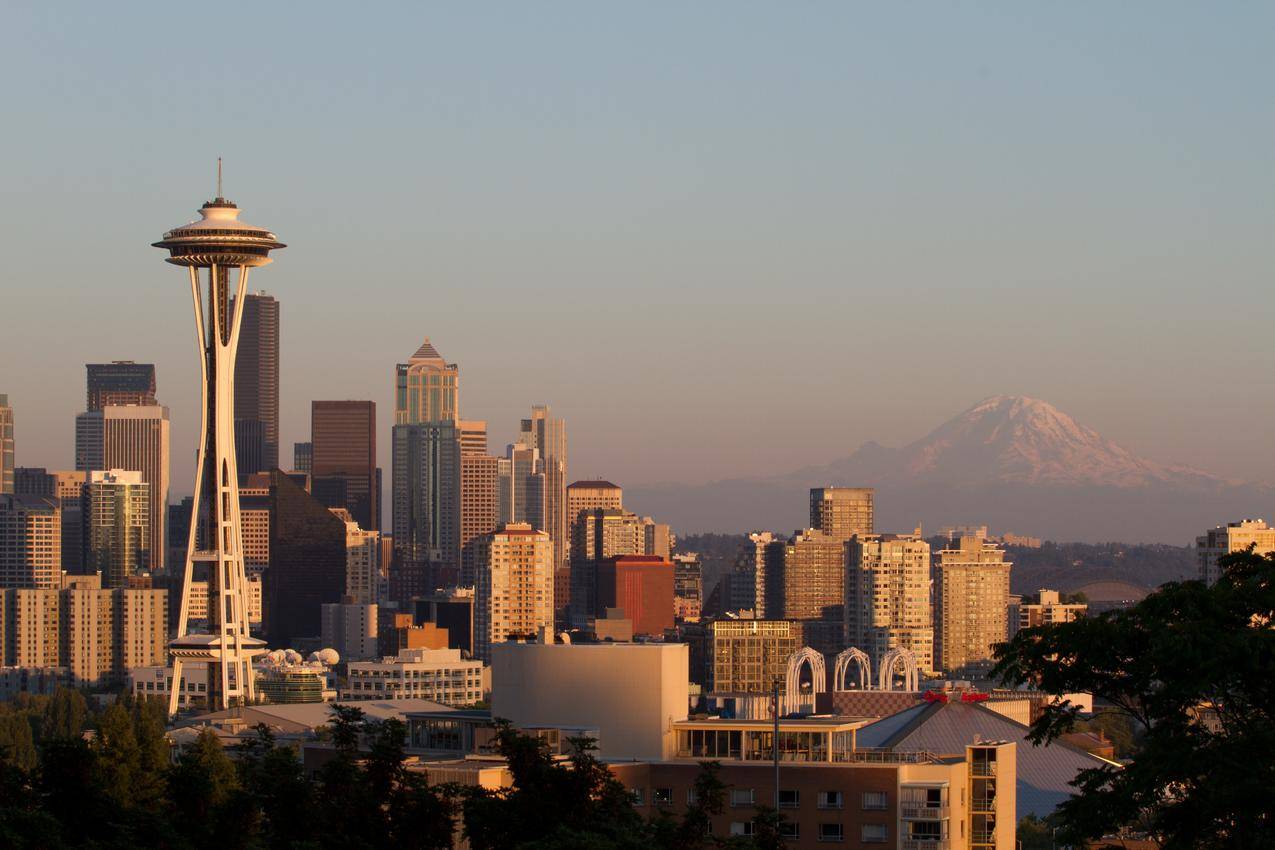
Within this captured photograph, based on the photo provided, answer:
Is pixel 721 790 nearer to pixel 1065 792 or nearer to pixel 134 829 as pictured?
pixel 134 829

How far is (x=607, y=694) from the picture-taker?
238ft

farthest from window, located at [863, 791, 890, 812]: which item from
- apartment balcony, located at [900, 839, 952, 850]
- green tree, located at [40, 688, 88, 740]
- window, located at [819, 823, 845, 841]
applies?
green tree, located at [40, 688, 88, 740]

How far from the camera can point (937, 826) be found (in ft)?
229

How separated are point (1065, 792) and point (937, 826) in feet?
184

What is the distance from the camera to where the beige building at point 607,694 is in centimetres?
7219

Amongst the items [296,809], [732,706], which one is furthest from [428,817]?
[732,706]

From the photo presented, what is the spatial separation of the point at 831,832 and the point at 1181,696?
29743 mm

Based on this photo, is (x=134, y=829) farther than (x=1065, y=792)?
No

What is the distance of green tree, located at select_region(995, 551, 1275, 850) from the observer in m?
38.7

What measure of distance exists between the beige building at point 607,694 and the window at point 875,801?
664 cm

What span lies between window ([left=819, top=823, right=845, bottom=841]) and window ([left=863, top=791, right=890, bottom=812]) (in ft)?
2.92

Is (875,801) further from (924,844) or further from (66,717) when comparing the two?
(66,717)

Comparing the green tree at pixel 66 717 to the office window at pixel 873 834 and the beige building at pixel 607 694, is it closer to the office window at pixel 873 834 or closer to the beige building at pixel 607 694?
the beige building at pixel 607 694

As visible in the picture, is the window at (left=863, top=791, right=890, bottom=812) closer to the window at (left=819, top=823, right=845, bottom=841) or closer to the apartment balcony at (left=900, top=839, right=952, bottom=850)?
the window at (left=819, top=823, right=845, bottom=841)
